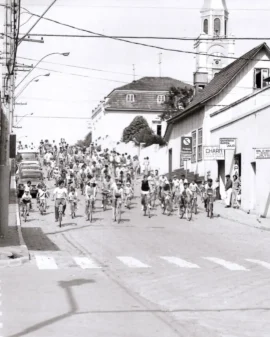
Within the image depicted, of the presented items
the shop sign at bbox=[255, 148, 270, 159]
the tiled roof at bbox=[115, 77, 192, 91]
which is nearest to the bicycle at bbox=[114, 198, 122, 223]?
the shop sign at bbox=[255, 148, 270, 159]

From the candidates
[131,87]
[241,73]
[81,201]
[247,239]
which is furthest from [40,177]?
[131,87]

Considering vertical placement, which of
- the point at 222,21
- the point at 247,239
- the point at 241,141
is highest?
the point at 222,21

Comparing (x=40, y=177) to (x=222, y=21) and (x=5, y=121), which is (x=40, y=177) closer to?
(x=5, y=121)

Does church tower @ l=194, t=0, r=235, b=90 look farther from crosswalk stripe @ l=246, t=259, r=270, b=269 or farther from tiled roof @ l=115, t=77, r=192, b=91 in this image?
crosswalk stripe @ l=246, t=259, r=270, b=269

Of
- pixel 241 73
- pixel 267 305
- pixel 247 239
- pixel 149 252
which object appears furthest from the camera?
pixel 241 73

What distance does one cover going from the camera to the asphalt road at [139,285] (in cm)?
1069

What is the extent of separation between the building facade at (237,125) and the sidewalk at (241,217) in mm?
686

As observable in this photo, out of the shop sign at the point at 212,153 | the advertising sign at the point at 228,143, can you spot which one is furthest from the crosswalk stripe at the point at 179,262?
the shop sign at the point at 212,153

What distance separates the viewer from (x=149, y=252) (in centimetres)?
2292

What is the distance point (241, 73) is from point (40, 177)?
14.9 metres

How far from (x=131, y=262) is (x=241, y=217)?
16.9 meters

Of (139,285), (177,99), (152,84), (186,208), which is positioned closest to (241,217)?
(186,208)

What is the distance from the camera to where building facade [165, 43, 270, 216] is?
37.1 metres

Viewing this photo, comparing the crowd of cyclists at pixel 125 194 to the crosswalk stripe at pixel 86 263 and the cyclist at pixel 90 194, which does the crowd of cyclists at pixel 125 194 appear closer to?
the cyclist at pixel 90 194
